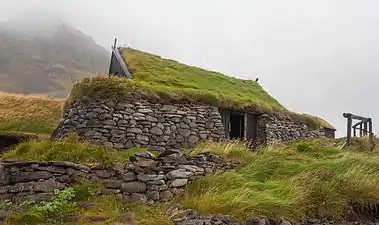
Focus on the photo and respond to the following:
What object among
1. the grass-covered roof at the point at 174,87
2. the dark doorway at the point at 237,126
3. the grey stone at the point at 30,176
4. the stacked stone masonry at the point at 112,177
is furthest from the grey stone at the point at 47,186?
the dark doorway at the point at 237,126

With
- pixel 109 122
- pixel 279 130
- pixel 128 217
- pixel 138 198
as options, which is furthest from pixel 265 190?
pixel 279 130

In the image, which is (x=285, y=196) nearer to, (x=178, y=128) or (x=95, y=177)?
(x=95, y=177)

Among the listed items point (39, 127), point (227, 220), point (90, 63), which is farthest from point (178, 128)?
point (90, 63)

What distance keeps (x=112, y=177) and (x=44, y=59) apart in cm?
9784

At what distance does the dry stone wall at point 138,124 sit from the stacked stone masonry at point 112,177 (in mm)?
4920

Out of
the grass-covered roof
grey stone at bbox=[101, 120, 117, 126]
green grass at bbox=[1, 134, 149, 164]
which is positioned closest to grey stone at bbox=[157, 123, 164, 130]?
the grass-covered roof

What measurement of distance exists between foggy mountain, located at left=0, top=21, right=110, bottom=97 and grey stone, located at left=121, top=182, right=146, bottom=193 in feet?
189

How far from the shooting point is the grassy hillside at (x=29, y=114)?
795 inches

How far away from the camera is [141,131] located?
14.0 m

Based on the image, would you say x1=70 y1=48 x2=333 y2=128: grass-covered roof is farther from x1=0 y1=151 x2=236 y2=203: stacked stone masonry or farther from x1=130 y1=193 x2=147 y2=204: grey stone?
x1=130 y1=193 x2=147 y2=204: grey stone

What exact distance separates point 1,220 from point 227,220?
12.3 ft

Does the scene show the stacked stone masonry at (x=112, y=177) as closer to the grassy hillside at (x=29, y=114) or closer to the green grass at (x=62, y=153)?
the green grass at (x=62, y=153)

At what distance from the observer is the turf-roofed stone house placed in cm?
1377

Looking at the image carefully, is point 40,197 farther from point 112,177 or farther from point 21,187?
point 112,177
